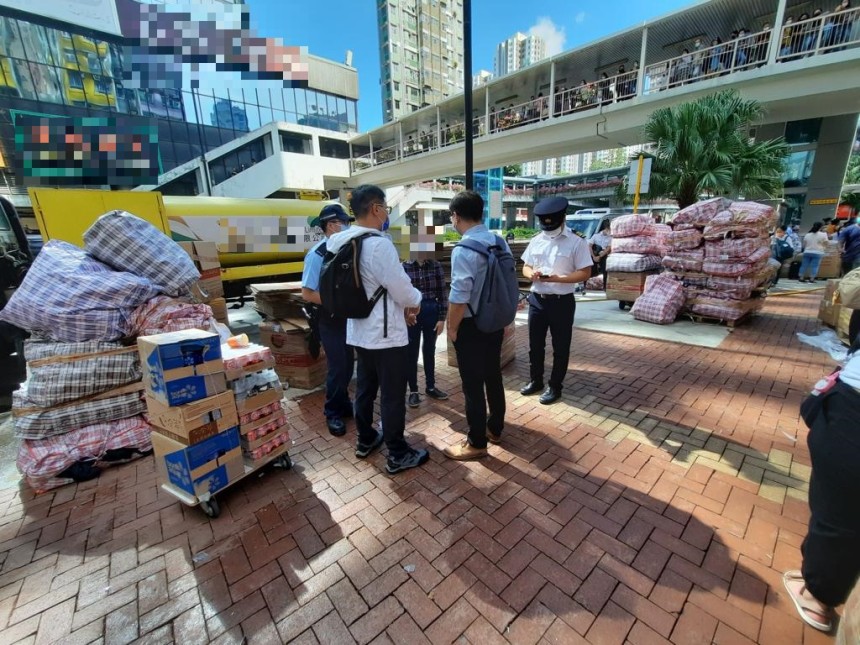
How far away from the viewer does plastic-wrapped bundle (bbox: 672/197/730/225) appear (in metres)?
5.91

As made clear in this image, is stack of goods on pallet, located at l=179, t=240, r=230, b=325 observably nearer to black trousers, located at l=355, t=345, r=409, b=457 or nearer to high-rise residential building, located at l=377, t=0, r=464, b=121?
black trousers, located at l=355, t=345, r=409, b=457

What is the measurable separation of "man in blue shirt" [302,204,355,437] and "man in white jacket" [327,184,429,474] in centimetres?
54

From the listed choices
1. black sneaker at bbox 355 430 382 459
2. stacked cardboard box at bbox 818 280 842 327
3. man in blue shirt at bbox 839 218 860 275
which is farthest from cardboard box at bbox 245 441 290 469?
man in blue shirt at bbox 839 218 860 275

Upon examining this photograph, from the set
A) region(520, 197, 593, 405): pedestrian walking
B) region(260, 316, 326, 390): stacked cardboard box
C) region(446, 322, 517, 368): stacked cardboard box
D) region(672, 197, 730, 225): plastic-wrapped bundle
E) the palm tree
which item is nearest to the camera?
region(520, 197, 593, 405): pedestrian walking

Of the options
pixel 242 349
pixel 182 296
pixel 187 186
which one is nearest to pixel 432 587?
pixel 242 349

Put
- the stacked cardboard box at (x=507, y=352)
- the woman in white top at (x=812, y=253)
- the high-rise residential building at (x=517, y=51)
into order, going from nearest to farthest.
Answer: the stacked cardboard box at (x=507, y=352)
the woman in white top at (x=812, y=253)
the high-rise residential building at (x=517, y=51)

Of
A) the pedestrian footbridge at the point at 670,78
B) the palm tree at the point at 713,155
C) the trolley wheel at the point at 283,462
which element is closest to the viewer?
the trolley wheel at the point at 283,462

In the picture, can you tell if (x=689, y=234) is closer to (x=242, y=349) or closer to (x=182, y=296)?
(x=242, y=349)

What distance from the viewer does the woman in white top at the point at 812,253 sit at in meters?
10.3

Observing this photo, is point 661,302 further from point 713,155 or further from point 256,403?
point 256,403

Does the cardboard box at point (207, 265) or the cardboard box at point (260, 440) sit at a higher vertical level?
the cardboard box at point (207, 265)

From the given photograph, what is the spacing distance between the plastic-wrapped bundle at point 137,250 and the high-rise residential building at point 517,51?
2902 inches

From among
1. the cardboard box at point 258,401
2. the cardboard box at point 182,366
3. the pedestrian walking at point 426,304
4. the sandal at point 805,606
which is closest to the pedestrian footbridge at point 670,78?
the pedestrian walking at point 426,304

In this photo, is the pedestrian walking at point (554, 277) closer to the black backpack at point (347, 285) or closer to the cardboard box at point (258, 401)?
the black backpack at point (347, 285)
